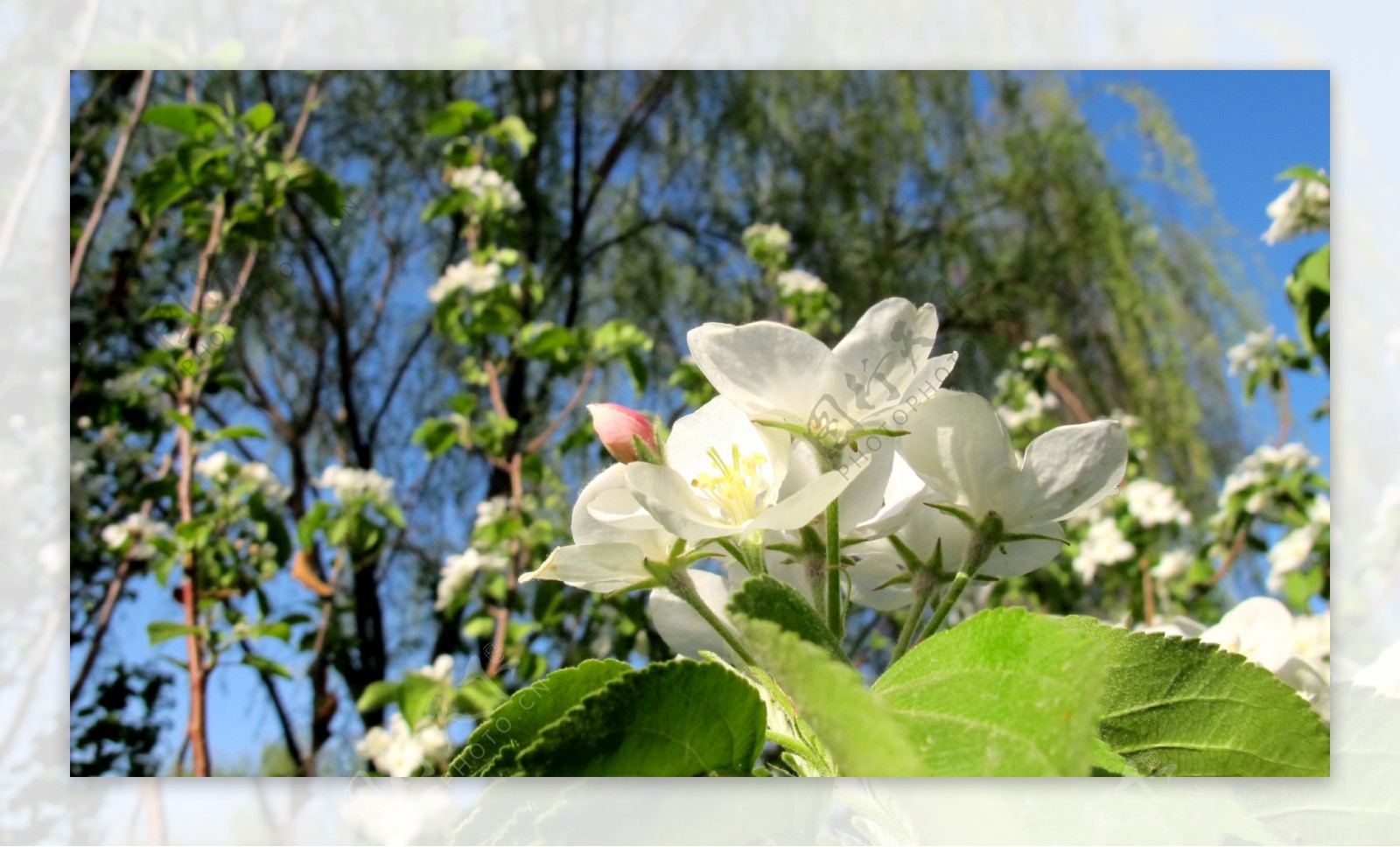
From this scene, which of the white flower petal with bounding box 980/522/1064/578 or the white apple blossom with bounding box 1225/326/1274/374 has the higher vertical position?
the white apple blossom with bounding box 1225/326/1274/374

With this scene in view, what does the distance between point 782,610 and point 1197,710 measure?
0.14m

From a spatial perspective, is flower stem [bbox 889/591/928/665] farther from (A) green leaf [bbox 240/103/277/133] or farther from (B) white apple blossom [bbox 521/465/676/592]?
(A) green leaf [bbox 240/103/277/133]

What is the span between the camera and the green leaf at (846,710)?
0.20m

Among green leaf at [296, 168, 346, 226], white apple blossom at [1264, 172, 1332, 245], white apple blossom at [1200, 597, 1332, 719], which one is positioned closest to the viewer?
white apple blossom at [1200, 597, 1332, 719]

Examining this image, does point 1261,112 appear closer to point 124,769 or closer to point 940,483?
point 940,483

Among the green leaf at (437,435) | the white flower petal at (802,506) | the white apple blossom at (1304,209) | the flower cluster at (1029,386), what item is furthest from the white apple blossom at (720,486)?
the flower cluster at (1029,386)

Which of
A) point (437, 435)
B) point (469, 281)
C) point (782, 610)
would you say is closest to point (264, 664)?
point (437, 435)

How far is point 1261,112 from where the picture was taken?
136cm

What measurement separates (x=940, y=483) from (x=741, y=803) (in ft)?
0.32

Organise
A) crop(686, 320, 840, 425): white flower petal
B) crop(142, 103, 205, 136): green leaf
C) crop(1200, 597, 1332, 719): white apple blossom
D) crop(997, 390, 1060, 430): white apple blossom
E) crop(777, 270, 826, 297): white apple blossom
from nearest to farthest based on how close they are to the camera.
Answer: crop(686, 320, 840, 425): white flower petal
crop(1200, 597, 1332, 719): white apple blossom
crop(142, 103, 205, 136): green leaf
crop(777, 270, 826, 297): white apple blossom
crop(997, 390, 1060, 430): white apple blossom

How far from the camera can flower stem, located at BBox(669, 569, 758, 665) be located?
0.99ft

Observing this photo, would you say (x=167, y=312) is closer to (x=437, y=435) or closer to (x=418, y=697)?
(x=437, y=435)

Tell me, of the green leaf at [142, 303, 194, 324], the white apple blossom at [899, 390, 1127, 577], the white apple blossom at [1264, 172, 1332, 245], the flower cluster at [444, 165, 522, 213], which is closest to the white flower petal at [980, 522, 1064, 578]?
the white apple blossom at [899, 390, 1127, 577]

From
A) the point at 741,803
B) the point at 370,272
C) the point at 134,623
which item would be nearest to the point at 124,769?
the point at 134,623
